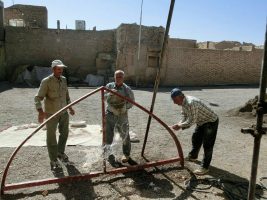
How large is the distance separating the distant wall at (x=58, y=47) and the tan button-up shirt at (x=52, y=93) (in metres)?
16.1

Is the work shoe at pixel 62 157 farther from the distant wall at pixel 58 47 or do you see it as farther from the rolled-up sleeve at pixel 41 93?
the distant wall at pixel 58 47

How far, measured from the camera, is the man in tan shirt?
5680 mm

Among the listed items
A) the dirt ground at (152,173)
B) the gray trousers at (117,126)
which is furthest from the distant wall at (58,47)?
the gray trousers at (117,126)

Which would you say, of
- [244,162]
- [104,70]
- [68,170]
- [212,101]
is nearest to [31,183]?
[68,170]

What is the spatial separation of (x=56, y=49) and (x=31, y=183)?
1758 cm

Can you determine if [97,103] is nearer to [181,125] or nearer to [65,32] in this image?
[181,125]

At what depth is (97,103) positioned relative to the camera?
13.2 meters

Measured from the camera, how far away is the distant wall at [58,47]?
2095cm

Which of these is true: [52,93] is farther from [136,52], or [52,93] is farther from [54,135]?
[136,52]

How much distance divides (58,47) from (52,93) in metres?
16.4

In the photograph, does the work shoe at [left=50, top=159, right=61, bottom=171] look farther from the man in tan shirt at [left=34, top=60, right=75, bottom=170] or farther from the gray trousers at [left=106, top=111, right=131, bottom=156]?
the gray trousers at [left=106, top=111, right=131, bottom=156]

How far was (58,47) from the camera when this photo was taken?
21.5 metres

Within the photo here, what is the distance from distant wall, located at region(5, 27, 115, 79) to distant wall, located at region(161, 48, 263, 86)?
4.38m

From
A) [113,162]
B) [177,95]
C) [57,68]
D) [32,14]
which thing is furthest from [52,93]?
[32,14]
